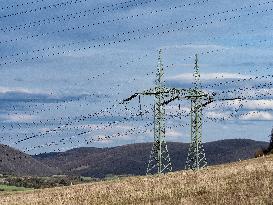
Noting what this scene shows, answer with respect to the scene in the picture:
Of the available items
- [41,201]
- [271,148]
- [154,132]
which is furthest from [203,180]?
[271,148]

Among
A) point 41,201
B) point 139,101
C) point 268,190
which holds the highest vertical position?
point 139,101

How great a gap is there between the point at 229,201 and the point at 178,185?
15.3m

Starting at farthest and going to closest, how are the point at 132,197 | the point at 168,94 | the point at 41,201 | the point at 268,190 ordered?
the point at 168,94, the point at 41,201, the point at 132,197, the point at 268,190

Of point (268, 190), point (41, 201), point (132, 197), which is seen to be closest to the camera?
point (268, 190)

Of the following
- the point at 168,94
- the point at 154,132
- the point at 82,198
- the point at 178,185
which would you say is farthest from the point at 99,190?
the point at 168,94

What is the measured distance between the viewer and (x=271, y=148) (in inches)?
3312

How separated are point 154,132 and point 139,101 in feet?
17.6

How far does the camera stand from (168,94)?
2889 inches

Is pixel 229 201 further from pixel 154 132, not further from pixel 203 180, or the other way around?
pixel 154 132

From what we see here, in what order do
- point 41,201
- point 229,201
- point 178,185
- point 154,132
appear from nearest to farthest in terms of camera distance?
point 229,201
point 178,185
point 41,201
point 154,132

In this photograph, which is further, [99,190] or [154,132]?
[154,132]

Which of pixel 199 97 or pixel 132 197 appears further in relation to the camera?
pixel 199 97

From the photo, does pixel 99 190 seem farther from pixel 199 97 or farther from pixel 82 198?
pixel 199 97

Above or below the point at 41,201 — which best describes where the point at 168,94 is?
above
